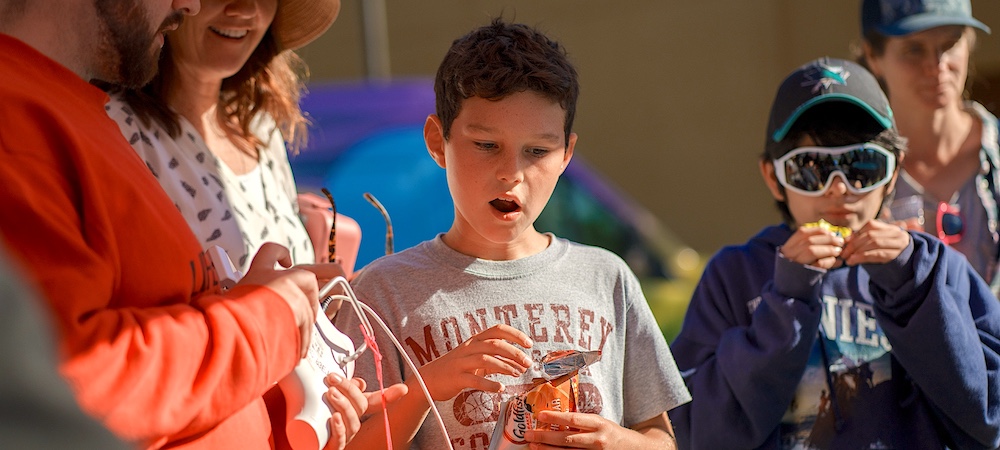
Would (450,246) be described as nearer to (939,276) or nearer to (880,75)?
(939,276)

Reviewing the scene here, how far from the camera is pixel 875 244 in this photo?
8.75 ft

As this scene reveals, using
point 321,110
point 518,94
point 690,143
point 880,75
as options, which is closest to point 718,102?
point 690,143

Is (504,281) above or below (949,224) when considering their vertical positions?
above

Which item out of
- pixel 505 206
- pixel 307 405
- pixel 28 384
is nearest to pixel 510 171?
pixel 505 206

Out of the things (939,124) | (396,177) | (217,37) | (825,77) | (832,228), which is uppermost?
(217,37)

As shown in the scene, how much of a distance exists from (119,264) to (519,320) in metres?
0.96

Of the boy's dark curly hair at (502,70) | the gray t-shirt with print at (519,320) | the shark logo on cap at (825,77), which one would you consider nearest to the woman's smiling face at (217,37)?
the boy's dark curly hair at (502,70)

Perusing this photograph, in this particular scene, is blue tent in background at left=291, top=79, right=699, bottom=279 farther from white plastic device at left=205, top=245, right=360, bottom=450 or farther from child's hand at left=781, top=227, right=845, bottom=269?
white plastic device at left=205, top=245, right=360, bottom=450

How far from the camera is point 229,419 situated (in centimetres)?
179

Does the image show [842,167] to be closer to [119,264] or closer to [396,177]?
[119,264]

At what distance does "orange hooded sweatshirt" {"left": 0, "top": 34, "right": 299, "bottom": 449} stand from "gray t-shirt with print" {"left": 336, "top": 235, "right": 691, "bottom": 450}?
1.82ft

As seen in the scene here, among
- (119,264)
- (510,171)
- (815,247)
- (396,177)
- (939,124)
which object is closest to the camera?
(119,264)

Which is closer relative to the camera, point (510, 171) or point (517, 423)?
point (517, 423)

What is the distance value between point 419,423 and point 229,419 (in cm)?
48
